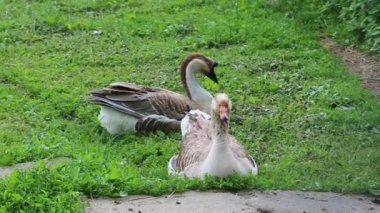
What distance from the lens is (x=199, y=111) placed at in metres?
8.82

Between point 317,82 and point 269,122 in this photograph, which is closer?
point 269,122

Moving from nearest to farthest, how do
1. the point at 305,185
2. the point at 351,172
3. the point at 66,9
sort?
the point at 305,185
the point at 351,172
the point at 66,9

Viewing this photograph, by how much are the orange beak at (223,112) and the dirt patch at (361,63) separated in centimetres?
330

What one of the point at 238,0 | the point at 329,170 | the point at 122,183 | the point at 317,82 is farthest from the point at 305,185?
the point at 238,0

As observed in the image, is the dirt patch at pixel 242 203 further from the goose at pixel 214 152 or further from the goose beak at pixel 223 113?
the goose beak at pixel 223 113

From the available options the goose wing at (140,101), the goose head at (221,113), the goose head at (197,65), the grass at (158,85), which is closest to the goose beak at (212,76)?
the goose head at (197,65)

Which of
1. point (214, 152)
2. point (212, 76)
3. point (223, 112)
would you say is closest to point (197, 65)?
point (212, 76)

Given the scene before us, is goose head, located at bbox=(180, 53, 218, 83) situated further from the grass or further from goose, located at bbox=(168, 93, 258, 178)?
goose, located at bbox=(168, 93, 258, 178)

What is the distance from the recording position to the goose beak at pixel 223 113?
23.7ft

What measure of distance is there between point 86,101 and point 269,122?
2.14 metres

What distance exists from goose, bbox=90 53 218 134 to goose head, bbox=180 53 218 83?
0.28 m

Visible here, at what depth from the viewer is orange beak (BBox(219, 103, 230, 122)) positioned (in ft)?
23.7

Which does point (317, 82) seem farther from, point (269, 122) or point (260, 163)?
point (260, 163)

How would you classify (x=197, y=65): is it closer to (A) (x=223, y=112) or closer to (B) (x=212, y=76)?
(B) (x=212, y=76)
